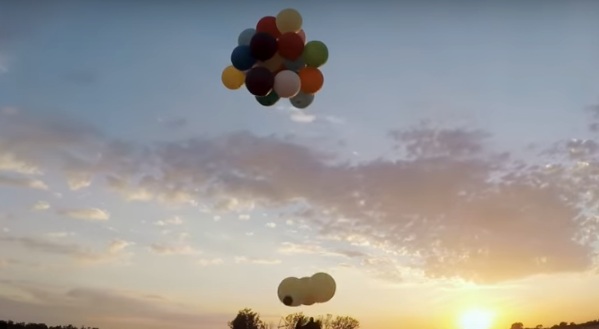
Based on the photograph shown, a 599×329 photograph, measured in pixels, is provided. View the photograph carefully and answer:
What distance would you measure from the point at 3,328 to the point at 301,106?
33936 mm

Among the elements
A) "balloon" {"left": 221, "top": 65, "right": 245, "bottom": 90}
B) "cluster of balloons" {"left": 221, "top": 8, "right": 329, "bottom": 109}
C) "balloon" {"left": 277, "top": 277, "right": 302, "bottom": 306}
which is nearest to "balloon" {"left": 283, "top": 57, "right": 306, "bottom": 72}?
"cluster of balloons" {"left": 221, "top": 8, "right": 329, "bottom": 109}

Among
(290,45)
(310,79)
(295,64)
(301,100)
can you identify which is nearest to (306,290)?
(301,100)

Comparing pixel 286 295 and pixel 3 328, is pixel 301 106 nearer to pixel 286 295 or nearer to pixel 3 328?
pixel 286 295

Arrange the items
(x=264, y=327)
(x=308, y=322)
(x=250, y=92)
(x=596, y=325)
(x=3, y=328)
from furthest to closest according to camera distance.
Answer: (x=264, y=327) < (x=3, y=328) < (x=596, y=325) < (x=308, y=322) < (x=250, y=92)

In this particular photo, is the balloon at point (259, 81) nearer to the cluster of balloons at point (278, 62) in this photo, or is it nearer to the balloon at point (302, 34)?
the cluster of balloons at point (278, 62)

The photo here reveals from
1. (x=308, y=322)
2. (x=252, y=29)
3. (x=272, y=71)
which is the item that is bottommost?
(x=308, y=322)

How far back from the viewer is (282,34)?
12336mm

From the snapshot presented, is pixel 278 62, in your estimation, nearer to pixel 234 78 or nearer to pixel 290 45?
pixel 290 45

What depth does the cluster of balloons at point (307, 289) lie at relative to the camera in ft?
43.8

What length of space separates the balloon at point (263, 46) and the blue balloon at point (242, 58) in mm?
146

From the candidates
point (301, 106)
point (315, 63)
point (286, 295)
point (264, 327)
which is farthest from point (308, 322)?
point (264, 327)

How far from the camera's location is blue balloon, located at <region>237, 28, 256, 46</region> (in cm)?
1252

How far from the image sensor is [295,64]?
1247 cm

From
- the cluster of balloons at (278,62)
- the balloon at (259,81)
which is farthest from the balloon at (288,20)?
the balloon at (259,81)
